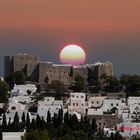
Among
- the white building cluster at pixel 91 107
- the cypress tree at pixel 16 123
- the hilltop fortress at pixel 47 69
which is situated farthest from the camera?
the hilltop fortress at pixel 47 69

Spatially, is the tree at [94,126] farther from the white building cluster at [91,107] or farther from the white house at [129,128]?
the white house at [129,128]

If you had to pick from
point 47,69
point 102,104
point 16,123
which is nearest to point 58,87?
point 47,69

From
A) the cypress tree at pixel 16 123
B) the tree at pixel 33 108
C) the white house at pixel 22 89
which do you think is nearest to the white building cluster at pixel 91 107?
the white house at pixel 22 89

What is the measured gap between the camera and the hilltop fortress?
80.2 meters

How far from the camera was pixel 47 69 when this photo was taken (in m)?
80.0

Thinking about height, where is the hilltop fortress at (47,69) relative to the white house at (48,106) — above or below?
above

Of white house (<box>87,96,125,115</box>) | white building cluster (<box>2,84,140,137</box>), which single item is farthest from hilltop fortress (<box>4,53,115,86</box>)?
white house (<box>87,96,125,115</box>)

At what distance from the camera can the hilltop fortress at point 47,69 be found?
80188 millimetres

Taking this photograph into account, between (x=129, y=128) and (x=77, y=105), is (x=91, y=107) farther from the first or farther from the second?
(x=129, y=128)

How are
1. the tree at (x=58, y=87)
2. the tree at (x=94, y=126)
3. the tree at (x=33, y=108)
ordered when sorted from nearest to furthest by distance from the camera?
the tree at (x=94, y=126)
the tree at (x=33, y=108)
the tree at (x=58, y=87)

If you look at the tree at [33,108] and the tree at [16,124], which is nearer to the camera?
the tree at [16,124]

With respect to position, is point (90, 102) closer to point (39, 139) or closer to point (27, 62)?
point (27, 62)

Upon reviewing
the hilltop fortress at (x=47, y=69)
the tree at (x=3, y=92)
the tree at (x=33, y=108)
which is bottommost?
the tree at (x=33, y=108)

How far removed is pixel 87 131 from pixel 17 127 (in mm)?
3706
